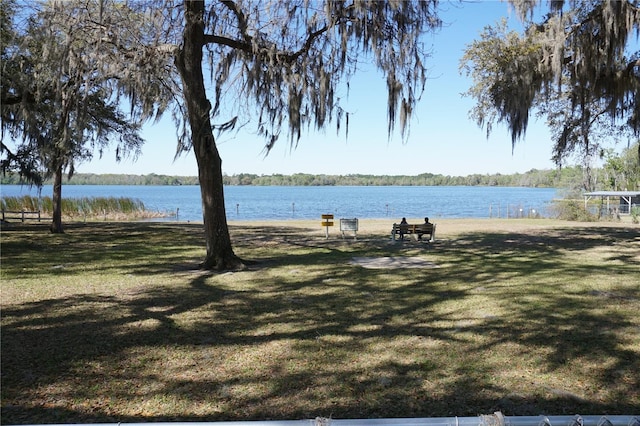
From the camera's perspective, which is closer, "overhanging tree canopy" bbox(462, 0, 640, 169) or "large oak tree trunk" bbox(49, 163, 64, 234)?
"overhanging tree canopy" bbox(462, 0, 640, 169)

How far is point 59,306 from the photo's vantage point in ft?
20.1

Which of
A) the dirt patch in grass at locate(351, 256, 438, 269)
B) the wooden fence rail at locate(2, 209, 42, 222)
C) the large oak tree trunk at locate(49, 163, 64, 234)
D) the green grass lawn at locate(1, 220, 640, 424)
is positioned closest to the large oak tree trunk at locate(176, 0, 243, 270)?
the green grass lawn at locate(1, 220, 640, 424)

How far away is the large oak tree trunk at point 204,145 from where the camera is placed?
860cm

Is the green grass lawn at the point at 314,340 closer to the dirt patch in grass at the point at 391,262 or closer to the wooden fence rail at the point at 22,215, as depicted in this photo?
the dirt patch in grass at the point at 391,262

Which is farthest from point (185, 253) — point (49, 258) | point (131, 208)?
point (131, 208)

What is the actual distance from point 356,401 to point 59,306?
14.9 ft

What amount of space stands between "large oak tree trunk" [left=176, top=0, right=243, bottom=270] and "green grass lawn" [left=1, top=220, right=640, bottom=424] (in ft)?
1.80

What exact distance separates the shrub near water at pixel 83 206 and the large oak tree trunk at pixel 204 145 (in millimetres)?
17932

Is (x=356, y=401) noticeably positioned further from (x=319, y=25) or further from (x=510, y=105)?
(x=510, y=105)

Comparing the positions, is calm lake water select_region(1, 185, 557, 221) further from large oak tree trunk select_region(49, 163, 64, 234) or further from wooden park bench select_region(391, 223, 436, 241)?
wooden park bench select_region(391, 223, 436, 241)

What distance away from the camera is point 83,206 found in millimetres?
25359

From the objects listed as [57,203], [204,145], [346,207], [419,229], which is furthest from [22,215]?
[346,207]

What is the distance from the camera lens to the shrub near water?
23.7 m

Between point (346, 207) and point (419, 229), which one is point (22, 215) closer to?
point (419, 229)
